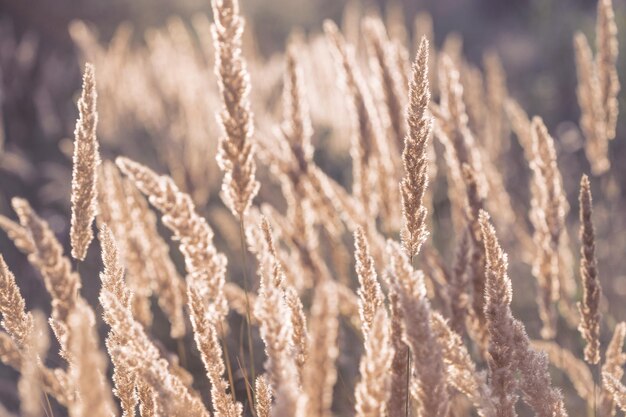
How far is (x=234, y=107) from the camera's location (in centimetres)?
127

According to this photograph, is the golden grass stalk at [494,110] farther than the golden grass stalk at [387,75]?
Yes

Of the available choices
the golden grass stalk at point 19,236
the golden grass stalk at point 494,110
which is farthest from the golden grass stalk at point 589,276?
the golden grass stalk at point 494,110

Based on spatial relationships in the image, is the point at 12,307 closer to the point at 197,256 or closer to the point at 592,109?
the point at 197,256

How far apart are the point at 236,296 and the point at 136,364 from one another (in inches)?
42.2

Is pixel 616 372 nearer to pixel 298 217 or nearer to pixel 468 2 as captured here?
pixel 298 217

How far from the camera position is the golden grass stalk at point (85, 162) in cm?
Answer: 132

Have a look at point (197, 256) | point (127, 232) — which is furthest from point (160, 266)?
point (197, 256)

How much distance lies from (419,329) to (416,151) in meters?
0.44

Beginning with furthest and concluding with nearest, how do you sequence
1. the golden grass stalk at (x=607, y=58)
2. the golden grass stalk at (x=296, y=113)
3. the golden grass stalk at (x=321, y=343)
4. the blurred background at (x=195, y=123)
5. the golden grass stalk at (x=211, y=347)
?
the blurred background at (x=195, y=123) → the golden grass stalk at (x=607, y=58) → the golden grass stalk at (x=296, y=113) → the golden grass stalk at (x=211, y=347) → the golden grass stalk at (x=321, y=343)

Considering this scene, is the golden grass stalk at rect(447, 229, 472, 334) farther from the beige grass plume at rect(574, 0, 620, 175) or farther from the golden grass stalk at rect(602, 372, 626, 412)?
the beige grass plume at rect(574, 0, 620, 175)

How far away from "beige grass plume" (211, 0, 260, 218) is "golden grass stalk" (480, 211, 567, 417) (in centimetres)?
48

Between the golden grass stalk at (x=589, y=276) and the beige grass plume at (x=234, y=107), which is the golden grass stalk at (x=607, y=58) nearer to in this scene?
the golden grass stalk at (x=589, y=276)

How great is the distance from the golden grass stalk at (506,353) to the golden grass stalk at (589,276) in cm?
27

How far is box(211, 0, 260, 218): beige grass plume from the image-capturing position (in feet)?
4.03
